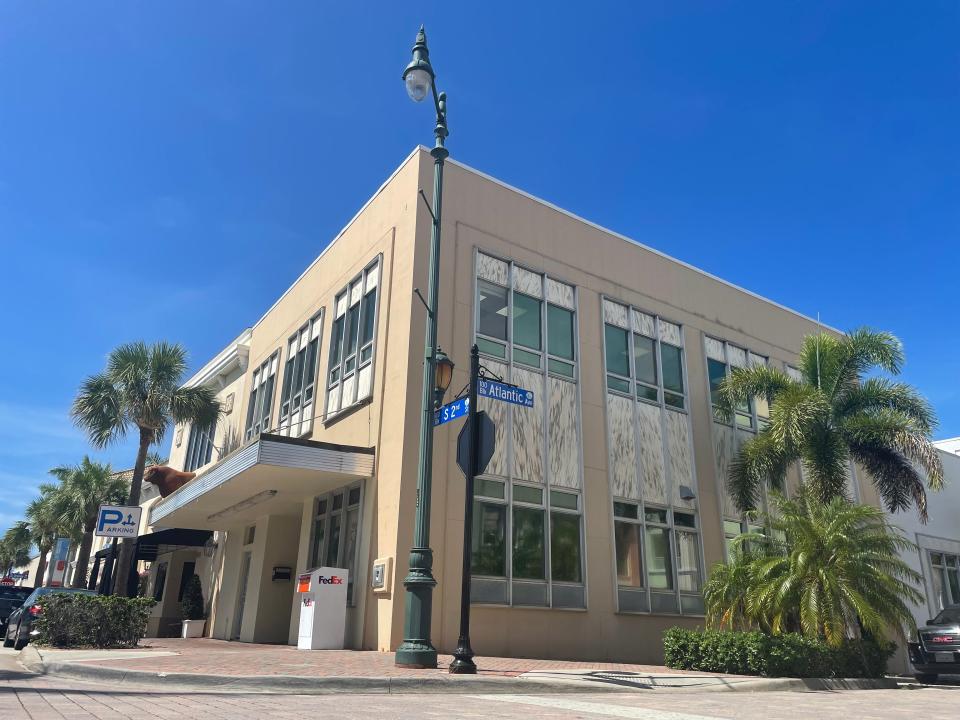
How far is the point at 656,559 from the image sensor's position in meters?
18.3

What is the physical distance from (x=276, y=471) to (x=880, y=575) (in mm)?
Answer: 12018

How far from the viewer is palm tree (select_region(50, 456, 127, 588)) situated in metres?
40.1

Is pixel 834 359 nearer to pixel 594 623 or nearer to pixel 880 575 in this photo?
pixel 880 575

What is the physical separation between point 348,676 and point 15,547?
70.8 meters

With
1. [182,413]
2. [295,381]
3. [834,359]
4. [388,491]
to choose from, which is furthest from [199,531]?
[834,359]

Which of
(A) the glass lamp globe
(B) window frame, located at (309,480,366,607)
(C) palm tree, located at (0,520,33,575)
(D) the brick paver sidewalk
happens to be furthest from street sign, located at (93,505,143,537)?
(C) palm tree, located at (0,520,33,575)

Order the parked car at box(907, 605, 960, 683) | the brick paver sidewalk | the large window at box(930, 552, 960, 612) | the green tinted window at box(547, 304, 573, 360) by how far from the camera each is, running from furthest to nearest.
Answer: the large window at box(930, 552, 960, 612), the green tinted window at box(547, 304, 573, 360), the parked car at box(907, 605, 960, 683), the brick paver sidewalk

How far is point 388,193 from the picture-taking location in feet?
61.4

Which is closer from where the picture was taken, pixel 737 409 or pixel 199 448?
pixel 737 409

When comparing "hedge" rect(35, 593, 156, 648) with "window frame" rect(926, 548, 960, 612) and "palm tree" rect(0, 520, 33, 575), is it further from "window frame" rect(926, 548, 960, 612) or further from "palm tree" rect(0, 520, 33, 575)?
"palm tree" rect(0, 520, 33, 575)

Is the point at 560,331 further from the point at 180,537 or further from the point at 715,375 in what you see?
the point at 180,537

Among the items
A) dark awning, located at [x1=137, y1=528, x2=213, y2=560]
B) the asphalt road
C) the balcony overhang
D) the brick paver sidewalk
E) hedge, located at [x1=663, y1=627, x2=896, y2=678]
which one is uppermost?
the balcony overhang

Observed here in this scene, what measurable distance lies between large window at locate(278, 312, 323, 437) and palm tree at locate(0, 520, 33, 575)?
4936 centimetres

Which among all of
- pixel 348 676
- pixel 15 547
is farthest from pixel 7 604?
pixel 15 547
